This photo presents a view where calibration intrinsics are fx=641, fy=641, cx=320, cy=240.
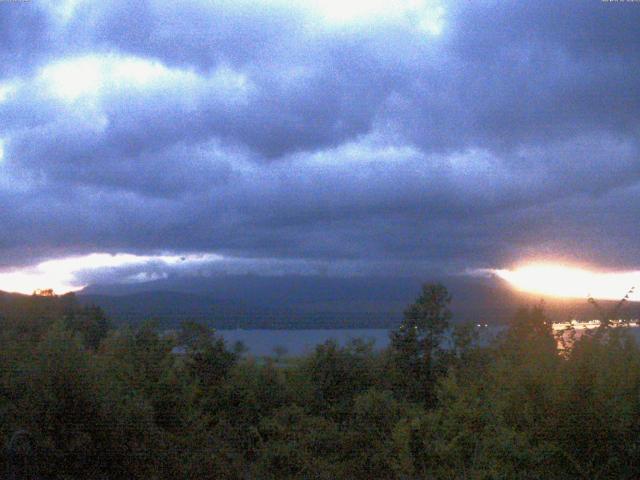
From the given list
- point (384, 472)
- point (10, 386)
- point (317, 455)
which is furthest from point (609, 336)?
point (10, 386)

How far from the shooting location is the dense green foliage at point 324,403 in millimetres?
7309

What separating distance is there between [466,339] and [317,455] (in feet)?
11.8

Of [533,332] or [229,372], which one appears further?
[229,372]

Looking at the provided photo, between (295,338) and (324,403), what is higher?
(295,338)

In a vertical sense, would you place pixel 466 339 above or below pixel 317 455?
above

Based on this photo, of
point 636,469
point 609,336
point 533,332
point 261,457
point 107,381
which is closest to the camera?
point 636,469

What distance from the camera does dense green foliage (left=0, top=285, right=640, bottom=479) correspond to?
7309 mm

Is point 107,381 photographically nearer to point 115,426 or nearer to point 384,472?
point 115,426

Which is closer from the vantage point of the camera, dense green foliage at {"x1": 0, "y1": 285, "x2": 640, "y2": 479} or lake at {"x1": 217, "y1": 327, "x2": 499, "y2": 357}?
dense green foliage at {"x1": 0, "y1": 285, "x2": 640, "y2": 479}

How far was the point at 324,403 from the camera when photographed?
12164mm

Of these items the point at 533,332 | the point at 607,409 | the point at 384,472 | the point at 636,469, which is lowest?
the point at 384,472

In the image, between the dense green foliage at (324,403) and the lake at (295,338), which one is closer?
the dense green foliage at (324,403)

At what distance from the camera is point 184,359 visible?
12.1 m

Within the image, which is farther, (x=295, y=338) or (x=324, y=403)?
(x=295, y=338)
